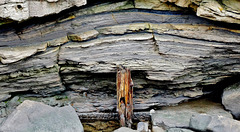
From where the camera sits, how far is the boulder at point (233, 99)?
8188 mm

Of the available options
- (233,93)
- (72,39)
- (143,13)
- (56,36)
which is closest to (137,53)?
(143,13)

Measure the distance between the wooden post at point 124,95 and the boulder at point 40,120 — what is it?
5.03ft

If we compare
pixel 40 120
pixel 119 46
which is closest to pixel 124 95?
pixel 119 46

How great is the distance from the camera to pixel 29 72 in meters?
8.25

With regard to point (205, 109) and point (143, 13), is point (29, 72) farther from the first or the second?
point (205, 109)

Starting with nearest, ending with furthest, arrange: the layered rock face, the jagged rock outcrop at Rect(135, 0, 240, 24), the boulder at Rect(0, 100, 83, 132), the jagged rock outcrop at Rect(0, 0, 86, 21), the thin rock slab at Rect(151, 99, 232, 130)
A: the boulder at Rect(0, 100, 83, 132), the jagged rock outcrop at Rect(0, 0, 86, 21), the jagged rock outcrop at Rect(135, 0, 240, 24), the thin rock slab at Rect(151, 99, 232, 130), the layered rock face

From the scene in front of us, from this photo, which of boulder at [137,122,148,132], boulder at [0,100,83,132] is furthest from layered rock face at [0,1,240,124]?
boulder at [0,100,83,132]

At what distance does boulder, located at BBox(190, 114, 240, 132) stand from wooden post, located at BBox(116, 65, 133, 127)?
7.13 feet

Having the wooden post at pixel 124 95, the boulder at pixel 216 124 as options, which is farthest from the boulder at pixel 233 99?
the wooden post at pixel 124 95

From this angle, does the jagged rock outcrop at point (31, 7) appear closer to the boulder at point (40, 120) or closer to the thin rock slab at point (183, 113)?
the boulder at point (40, 120)

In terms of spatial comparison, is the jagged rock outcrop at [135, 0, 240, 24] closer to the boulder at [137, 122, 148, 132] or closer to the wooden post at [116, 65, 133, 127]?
the wooden post at [116, 65, 133, 127]

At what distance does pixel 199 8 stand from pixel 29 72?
5997 mm

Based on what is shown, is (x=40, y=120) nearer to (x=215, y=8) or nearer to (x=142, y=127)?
(x=142, y=127)

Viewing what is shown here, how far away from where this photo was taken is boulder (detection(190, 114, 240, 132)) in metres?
6.58
